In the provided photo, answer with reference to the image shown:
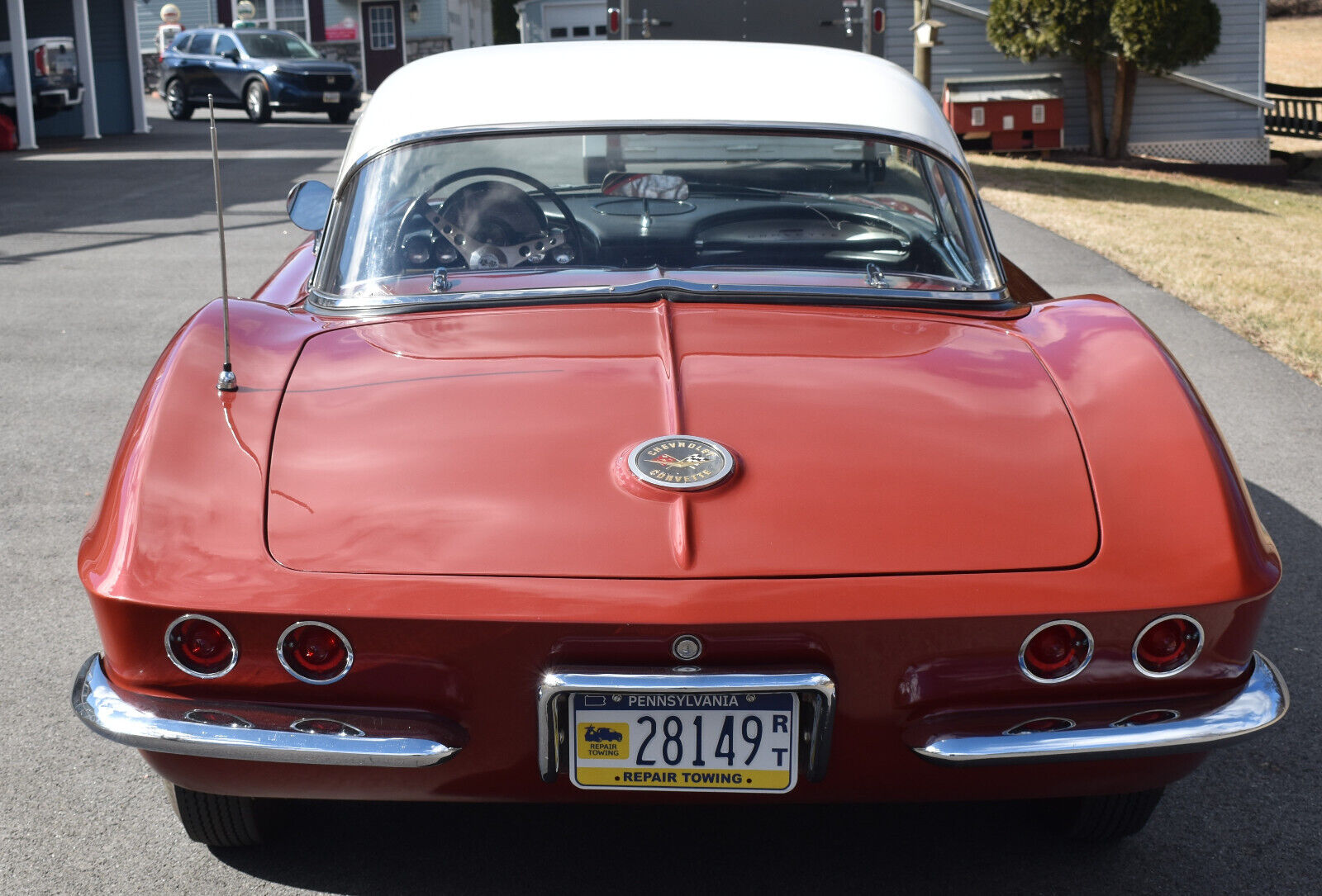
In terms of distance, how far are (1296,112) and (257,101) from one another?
66.7ft

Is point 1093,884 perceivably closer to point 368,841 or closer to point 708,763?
point 708,763

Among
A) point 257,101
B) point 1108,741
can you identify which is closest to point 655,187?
point 1108,741

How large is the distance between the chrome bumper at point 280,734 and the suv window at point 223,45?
86.8 ft

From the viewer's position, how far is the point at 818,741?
A: 84.4 inches

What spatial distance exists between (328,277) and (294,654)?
124 centimetres

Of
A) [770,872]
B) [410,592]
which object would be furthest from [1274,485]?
[410,592]

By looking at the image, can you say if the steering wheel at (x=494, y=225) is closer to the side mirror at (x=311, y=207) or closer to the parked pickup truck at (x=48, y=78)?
the side mirror at (x=311, y=207)

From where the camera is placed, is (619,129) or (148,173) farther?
(148,173)

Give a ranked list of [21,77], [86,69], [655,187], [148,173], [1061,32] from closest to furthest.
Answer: [655,187] < [148,173] < [1061,32] < [21,77] < [86,69]

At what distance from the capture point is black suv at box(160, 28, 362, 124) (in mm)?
25625

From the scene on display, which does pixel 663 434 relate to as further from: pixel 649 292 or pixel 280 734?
pixel 280 734

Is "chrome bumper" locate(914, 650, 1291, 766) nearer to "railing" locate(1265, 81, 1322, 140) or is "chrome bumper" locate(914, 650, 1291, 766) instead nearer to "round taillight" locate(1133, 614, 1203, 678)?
"round taillight" locate(1133, 614, 1203, 678)

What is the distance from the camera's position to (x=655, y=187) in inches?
140

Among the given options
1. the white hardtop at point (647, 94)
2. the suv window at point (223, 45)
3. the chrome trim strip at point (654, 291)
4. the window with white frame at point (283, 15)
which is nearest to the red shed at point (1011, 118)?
the suv window at point (223, 45)
